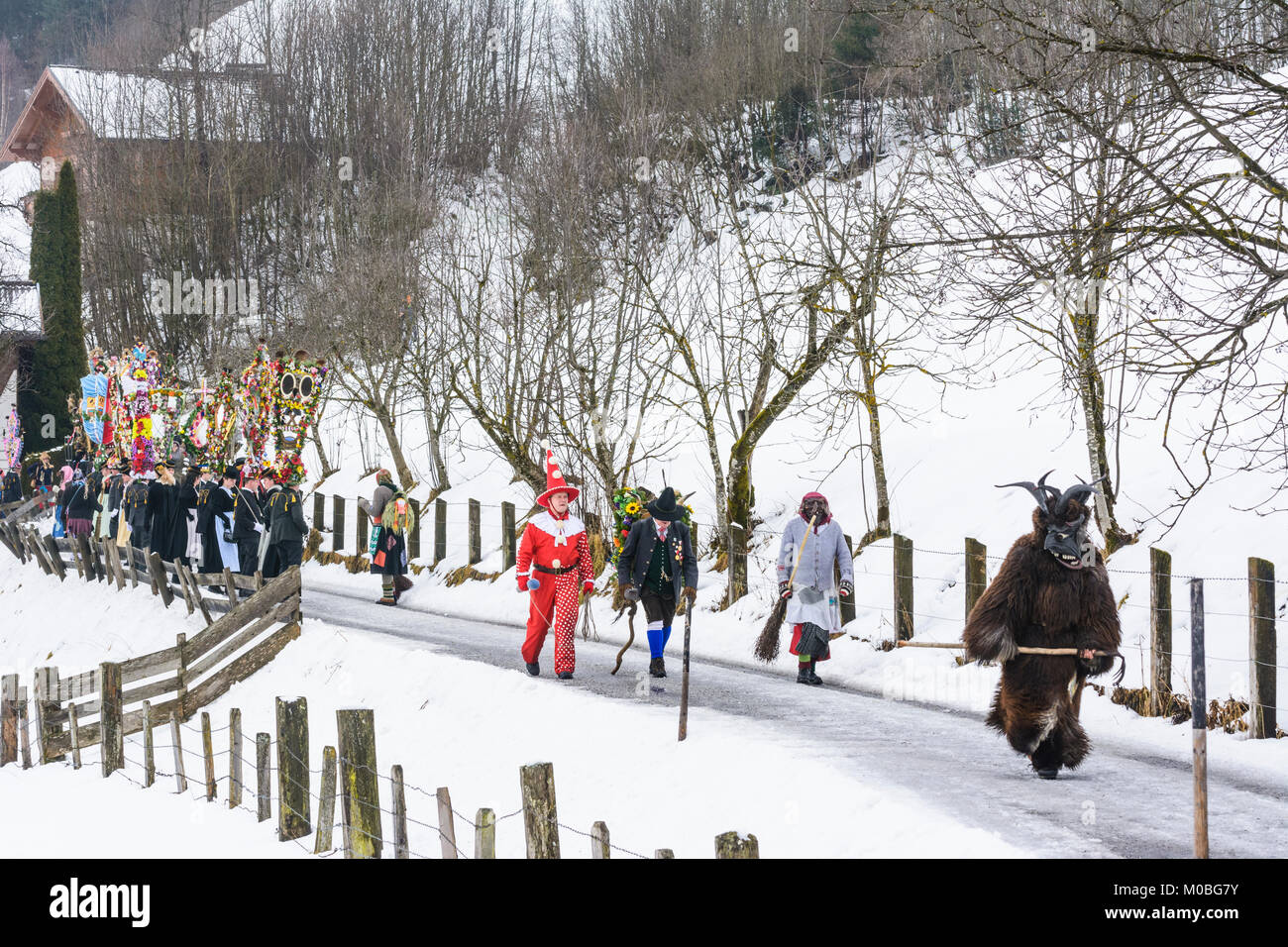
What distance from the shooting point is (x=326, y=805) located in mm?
9602

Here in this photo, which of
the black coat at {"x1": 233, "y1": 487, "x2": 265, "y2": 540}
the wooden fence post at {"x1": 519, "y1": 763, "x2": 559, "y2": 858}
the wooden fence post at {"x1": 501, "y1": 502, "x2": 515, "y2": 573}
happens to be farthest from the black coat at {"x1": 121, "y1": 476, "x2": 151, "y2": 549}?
the wooden fence post at {"x1": 519, "y1": 763, "x2": 559, "y2": 858}

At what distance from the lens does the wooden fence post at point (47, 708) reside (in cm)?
1455

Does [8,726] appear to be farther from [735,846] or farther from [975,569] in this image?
[735,846]

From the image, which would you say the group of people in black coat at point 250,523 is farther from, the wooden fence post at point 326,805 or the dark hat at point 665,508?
the wooden fence post at point 326,805

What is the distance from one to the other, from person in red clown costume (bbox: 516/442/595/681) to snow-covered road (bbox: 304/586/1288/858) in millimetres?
342

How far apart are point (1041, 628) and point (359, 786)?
4517 millimetres

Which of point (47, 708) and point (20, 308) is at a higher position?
point (20, 308)

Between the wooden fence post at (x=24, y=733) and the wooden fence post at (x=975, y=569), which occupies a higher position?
the wooden fence post at (x=975, y=569)

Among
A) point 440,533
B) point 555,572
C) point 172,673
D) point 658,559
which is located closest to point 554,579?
point 555,572

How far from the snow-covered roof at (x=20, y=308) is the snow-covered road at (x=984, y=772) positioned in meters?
30.2

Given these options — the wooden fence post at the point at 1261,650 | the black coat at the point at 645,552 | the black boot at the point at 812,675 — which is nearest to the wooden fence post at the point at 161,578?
the black coat at the point at 645,552
